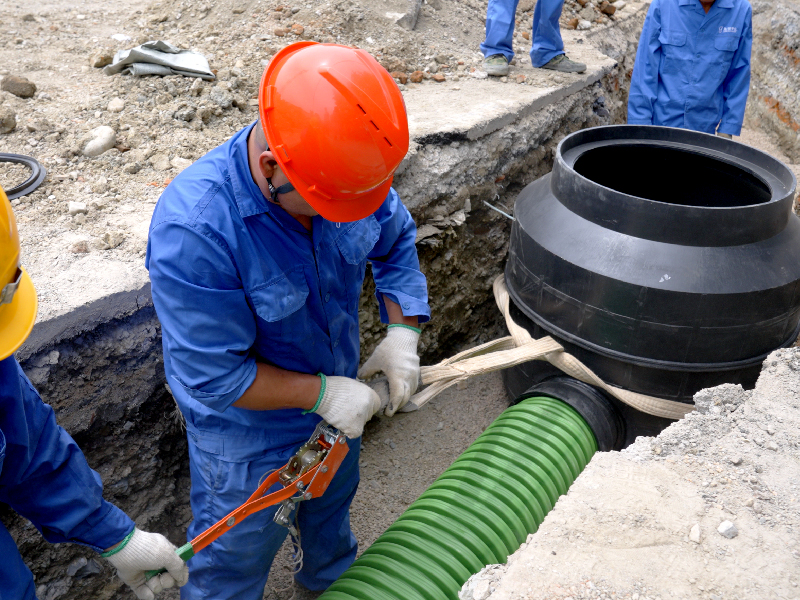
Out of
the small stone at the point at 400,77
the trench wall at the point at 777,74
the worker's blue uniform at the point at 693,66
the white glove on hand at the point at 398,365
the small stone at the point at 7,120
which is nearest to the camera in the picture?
the white glove on hand at the point at 398,365

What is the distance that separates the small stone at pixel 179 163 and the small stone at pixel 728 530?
8.26 feet

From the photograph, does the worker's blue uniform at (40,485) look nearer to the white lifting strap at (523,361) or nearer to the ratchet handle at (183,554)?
the ratchet handle at (183,554)

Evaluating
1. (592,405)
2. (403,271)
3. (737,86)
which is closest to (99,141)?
(403,271)

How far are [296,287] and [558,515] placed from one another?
84cm

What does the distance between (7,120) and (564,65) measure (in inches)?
135

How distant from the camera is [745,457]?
1.51 meters

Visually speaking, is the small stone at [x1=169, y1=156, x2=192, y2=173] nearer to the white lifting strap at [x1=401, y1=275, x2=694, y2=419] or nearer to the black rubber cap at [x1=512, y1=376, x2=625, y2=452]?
the white lifting strap at [x1=401, y1=275, x2=694, y2=419]

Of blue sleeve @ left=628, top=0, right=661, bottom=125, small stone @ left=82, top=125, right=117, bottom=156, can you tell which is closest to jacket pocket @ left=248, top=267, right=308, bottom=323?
small stone @ left=82, top=125, right=117, bottom=156

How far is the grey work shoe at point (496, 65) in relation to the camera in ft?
13.5

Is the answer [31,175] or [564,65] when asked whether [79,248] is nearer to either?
[31,175]

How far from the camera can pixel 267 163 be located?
4.75ft

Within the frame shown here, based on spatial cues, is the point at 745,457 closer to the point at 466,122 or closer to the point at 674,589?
the point at 674,589

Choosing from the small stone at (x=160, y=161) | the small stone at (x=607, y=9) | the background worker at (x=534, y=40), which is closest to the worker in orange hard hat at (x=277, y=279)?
the small stone at (x=160, y=161)

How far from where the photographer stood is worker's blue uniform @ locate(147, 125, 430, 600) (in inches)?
56.6
